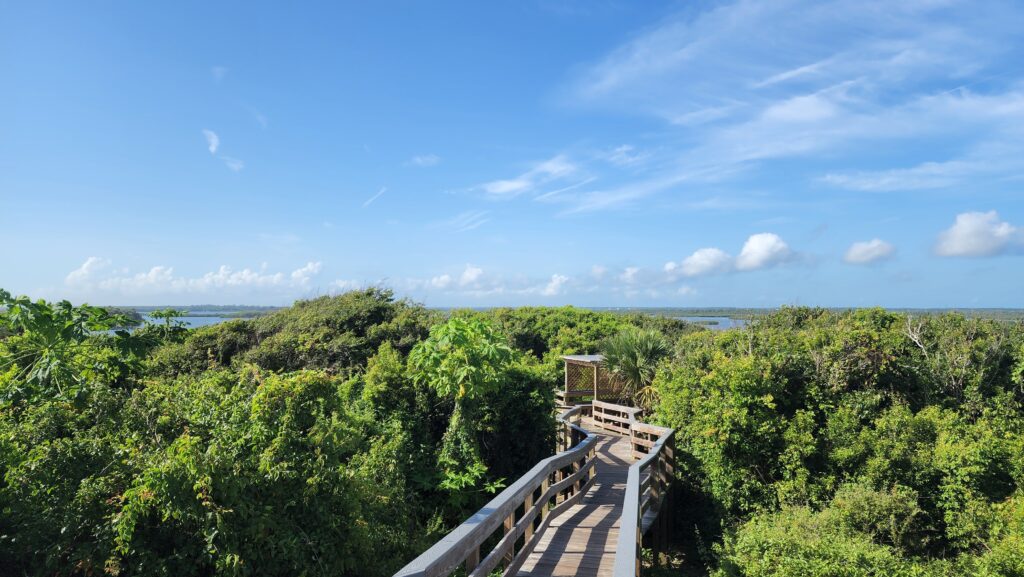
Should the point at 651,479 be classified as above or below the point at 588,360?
below

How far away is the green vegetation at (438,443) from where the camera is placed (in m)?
5.44

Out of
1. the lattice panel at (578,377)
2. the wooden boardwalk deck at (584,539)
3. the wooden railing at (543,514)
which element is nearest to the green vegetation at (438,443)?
the wooden railing at (543,514)

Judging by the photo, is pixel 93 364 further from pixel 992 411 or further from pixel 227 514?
pixel 992 411

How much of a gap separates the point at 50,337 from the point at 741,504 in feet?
37.2

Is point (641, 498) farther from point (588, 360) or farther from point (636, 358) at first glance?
point (588, 360)

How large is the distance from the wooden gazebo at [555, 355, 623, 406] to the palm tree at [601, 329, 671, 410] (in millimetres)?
845

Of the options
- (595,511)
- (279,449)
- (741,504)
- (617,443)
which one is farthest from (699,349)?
(279,449)

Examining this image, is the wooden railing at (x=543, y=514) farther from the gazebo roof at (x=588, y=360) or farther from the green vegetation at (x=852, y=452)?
the gazebo roof at (x=588, y=360)

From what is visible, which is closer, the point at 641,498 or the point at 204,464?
the point at 204,464

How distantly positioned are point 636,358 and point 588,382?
3599 millimetres

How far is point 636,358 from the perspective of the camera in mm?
19047

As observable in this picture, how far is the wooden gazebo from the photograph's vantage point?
20.6 metres

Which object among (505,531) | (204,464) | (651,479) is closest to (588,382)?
(651,479)

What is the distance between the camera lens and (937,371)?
1379cm
